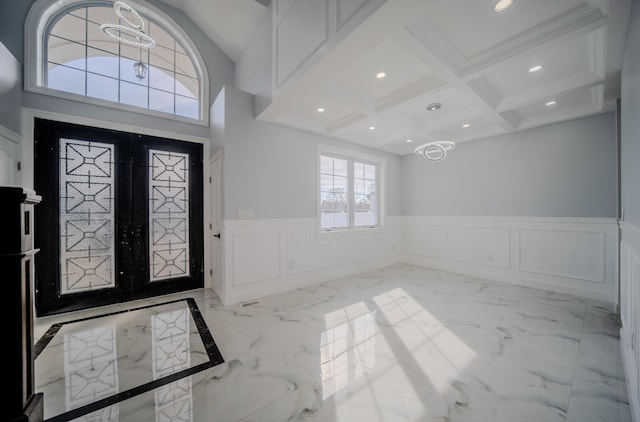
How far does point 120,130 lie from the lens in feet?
10.8

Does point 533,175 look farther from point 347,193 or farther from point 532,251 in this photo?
point 347,193

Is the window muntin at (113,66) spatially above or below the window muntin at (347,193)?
above

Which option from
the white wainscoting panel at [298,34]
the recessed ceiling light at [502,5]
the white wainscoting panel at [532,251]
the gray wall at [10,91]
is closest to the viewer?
the recessed ceiling light at [502,5]

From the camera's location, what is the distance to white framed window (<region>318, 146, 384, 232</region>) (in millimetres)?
4574

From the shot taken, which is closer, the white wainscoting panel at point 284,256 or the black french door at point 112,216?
the black french door at point 112,216

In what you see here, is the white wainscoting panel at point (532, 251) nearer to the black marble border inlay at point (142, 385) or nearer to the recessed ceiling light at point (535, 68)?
the recessed ceiling light at point (535, 68)

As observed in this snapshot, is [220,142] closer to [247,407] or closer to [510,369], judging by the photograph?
[247,407]

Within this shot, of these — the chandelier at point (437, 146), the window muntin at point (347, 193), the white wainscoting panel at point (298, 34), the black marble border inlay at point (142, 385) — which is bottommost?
the black marble border inlay at point (142, 385)

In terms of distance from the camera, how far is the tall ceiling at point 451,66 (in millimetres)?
1869

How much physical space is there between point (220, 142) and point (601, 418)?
4.29 metres

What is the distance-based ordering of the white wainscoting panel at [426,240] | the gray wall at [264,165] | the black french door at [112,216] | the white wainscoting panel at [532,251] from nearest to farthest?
the black french door at [112,216]
the gray wall at [264,165]
the white wainscoting panel at [532,251]
the white wainscoting panel at [426,240]

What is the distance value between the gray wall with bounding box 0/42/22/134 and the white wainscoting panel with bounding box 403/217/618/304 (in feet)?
21.0

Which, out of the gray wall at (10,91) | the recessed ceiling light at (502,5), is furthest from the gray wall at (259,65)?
the gray wall at (10,91)

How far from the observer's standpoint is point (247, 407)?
1552mm
